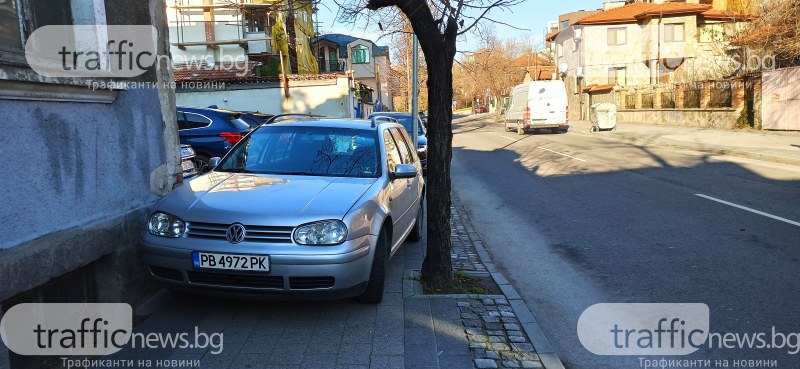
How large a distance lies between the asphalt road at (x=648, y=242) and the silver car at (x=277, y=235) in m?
1.61

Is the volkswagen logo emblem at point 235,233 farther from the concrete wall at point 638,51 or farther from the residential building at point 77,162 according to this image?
the concrete wall at point 638,51

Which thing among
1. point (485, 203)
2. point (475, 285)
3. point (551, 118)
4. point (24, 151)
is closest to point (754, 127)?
point (551, 118)

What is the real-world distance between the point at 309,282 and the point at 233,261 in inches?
21.9

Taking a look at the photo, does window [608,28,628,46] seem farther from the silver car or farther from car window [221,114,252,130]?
the silver car

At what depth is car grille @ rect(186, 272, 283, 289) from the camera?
408 centimetres

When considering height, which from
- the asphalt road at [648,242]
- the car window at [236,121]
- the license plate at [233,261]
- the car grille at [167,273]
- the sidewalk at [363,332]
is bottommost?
the asphalt road at [648,242]

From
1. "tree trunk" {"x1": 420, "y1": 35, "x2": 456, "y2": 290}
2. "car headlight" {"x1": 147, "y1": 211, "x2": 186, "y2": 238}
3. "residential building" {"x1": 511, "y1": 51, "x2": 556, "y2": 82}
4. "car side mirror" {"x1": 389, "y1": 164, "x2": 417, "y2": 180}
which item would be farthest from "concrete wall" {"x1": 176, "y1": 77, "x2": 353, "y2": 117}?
"residential building" {"x1": 511, "y1": 51, "x2": 556, "y2": 82}

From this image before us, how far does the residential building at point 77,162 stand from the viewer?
11.3ft

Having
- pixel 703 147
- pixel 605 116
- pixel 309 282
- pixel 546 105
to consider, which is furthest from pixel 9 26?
pixel 605 116

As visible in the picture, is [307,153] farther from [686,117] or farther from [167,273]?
[686,117]

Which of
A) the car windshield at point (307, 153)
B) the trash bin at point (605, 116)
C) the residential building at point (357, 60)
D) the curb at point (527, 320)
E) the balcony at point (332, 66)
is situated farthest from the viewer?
the residential building at point (357, 60)

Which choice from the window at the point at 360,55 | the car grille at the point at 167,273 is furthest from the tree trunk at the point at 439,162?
the window at the point at 360,55

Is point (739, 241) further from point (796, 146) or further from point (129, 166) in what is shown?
point (796, 146)

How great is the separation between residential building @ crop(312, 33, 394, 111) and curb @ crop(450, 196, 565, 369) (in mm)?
36599
